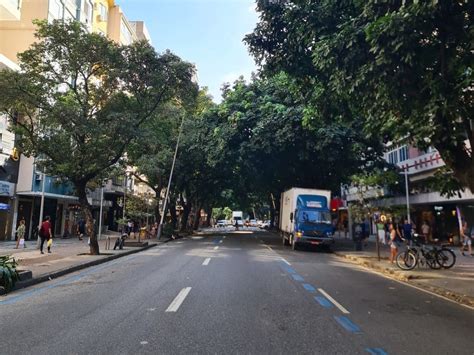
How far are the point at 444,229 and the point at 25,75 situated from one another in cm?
3007

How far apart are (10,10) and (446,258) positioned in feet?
101

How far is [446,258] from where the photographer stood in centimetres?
1666

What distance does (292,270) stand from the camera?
15.3 metres

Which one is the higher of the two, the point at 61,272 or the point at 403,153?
the point at 403,153

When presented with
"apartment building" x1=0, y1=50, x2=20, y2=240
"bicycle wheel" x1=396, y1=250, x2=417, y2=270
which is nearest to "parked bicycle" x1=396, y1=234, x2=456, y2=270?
"bicycle wheel" x1=396, y1=250, x2=417, y2=270

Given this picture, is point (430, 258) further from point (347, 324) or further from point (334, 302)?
point (347, 324)

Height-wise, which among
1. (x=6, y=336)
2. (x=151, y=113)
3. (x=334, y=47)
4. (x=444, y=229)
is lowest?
(x=6, y=336)

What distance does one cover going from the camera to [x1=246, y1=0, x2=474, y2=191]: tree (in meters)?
7.73

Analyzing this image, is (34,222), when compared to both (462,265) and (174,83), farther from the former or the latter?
(462,265)

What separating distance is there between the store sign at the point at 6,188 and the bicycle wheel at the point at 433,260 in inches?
979

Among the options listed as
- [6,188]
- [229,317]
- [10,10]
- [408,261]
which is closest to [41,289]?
[229,317]

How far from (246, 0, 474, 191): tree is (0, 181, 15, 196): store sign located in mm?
23192

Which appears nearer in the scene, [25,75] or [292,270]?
[292,270]

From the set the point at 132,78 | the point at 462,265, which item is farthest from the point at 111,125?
the point at 462,265
